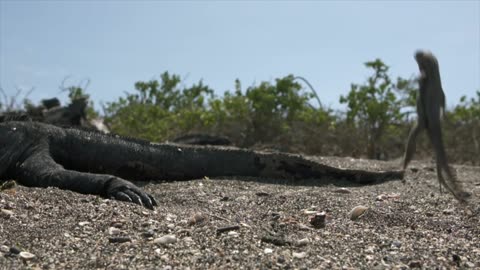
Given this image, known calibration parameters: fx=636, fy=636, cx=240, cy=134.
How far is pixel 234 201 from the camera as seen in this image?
4.75 m

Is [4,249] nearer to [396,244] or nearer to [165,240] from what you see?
[165,240]

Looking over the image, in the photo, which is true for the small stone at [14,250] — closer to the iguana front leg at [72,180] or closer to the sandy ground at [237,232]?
the sandy ground at [237,232]

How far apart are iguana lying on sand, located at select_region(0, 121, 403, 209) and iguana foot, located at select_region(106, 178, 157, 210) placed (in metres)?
0.58

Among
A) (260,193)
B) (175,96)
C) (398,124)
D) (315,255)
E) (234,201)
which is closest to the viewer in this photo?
(315,255)

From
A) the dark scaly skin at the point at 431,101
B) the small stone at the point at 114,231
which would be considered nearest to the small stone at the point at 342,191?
the small stone at the point at 114,231

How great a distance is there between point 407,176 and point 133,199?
10.7 feet

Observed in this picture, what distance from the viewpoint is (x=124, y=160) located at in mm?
5863

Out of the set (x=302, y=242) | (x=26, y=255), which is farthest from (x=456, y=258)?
(x=26, y=255)

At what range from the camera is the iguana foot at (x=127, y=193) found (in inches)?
174

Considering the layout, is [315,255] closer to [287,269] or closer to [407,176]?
[287,269]

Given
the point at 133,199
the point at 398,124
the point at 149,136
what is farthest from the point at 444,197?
the point at 149,136

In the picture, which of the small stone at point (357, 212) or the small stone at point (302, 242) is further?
the small stone at point (357, 212)

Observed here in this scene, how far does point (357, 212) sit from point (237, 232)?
1.05 m

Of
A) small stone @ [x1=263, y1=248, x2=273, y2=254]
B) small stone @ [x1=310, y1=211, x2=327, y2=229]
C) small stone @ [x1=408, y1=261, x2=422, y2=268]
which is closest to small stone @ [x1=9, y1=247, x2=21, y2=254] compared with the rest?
small stone @ [x1=263, y1=248, x2=273, y2=254]
